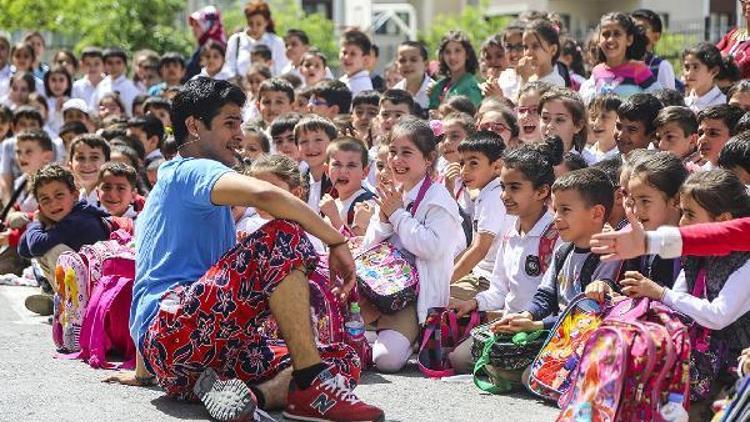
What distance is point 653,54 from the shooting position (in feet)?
34.0

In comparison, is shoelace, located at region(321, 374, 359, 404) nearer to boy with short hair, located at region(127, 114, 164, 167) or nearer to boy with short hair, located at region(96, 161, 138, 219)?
boy with short hair, located at region(96, 161, 138, 219)

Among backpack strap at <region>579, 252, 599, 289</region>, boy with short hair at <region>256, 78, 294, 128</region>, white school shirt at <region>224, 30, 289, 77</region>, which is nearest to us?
backpack strap at <region>579, 252, 599, 289</region>

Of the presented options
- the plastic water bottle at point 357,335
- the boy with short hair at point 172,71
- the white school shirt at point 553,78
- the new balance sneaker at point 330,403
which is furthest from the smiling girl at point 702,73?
the boy with short hair at point 172,71

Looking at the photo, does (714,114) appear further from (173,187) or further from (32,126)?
(32,126)

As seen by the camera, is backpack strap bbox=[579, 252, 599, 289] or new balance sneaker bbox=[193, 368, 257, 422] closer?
new balance sneaker bbox=[193, 368, 257, 422]

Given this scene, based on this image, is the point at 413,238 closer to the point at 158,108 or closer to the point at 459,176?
the point at 459,176

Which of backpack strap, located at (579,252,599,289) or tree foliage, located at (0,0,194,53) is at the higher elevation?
backpack strap, located at (579,252,599,289)

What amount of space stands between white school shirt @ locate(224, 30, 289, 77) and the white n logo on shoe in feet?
31.1

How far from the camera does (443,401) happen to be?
6531 mm

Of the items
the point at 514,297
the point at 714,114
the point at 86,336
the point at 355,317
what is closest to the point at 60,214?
the point at 86,336

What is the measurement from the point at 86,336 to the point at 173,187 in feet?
5.83

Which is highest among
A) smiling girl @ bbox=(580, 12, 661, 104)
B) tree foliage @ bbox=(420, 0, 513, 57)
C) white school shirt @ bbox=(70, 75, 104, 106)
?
smiling girl @ bbox=(580, 12, 661, 104)

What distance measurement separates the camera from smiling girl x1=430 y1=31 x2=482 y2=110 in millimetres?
11484

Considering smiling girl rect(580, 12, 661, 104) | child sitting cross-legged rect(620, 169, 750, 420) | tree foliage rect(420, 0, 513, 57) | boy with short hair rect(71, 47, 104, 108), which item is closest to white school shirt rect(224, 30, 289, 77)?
boy with short hair rect(71, 47, 104, 108)
